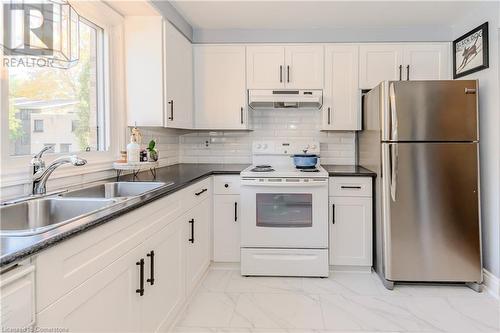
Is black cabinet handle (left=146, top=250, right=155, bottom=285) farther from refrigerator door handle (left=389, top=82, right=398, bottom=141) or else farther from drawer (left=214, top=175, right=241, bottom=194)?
refrigerator door handle (left=389, top=82, right=398, bottom=141)

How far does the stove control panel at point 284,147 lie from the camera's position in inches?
137

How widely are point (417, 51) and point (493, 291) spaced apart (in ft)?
7.15

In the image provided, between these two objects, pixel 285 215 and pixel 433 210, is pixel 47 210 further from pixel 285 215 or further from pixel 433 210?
pixel 433 210

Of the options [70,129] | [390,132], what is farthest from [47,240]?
[390,132]

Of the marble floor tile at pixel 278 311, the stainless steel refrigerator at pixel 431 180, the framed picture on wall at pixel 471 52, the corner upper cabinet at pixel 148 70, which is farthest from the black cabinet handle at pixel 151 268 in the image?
the framed picture on wall at pixel 471 52

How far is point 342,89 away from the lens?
331 cm

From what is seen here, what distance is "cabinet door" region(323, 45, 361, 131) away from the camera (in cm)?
329

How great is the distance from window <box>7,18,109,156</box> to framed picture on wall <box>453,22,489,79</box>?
294 centimetres

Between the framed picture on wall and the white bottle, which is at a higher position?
the framed picture on wall

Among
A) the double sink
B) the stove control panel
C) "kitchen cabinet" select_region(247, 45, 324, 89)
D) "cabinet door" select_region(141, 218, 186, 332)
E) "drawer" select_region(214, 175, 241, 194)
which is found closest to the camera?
the double sink

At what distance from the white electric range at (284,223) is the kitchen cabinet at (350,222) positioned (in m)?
0.13

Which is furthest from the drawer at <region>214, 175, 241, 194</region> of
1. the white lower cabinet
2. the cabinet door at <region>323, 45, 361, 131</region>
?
the cabinet door at <region>323, 45, 361, 131</region>

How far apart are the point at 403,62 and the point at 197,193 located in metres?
2.34

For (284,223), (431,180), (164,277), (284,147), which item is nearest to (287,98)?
(284,147)
